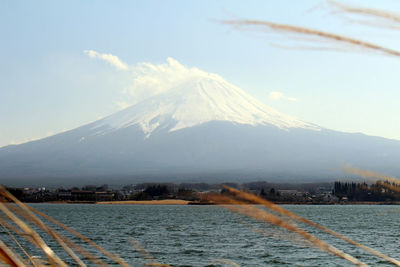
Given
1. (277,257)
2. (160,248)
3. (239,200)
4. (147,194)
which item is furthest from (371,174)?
(147,194)

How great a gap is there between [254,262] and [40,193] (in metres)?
173

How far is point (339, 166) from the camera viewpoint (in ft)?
4.23

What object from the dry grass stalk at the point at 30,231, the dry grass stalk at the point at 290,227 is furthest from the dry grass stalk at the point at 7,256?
the dry grass stalk at the point at 290,227

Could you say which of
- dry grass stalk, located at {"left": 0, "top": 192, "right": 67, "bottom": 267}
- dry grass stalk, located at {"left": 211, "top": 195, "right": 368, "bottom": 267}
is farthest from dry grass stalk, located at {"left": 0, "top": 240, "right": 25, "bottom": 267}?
dry grass stalk, located at {"left": 211, "top": 195, "right": 368, "bottom": 267}

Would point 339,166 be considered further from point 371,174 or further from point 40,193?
point 40,193

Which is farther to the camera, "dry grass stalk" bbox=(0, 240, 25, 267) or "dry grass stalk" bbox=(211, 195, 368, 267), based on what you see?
"dry grass stalk" bbox=(211, 195, 368, 267)

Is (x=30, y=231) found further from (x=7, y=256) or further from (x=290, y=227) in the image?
(x=290, y=227)

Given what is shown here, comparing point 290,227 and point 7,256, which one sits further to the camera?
point 290,227

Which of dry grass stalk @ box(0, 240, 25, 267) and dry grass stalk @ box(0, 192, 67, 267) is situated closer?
dry grass stalk @ box(0, 240, 25, 267)

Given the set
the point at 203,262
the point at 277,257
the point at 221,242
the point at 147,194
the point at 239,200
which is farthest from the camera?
the point at 147,194

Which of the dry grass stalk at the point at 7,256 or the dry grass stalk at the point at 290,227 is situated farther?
the dry grass stalk at the point at 290,227

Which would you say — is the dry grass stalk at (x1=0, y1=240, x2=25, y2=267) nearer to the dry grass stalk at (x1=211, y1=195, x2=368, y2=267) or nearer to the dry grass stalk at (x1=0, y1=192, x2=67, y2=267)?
the dry grass stalk at (x1=0, y1=192, x2=67, y2=267)

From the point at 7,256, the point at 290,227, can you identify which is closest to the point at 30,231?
the point at 7,256

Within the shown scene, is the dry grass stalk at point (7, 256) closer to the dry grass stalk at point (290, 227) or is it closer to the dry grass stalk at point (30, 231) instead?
the dry grass stalk at point (30, 231)
